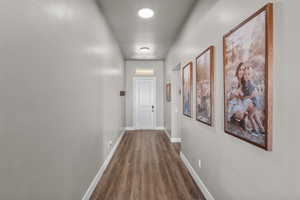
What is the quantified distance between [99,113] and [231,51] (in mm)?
2109

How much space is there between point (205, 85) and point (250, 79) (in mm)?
899

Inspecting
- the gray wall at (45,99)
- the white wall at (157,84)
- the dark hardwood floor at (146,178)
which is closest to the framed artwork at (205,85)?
the dark hardwood floor at (146,178)

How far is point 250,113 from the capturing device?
1.19 meters

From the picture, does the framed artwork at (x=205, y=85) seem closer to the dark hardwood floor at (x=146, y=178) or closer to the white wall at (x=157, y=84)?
the dark hardwood floor at (x=146, y=178)

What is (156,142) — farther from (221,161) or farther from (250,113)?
(250,113)

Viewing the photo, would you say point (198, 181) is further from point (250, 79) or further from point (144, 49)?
point (144, 49)

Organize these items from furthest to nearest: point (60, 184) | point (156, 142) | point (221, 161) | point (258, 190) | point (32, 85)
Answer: point (156, 142) < point (221, 161) < point (60, 184) < point (258, 190) < point (32, 85)

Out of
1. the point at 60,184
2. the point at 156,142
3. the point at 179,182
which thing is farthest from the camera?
the point at 156,142

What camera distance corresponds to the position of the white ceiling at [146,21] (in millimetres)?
2561

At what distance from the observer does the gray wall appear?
Answer: 0.87 metres

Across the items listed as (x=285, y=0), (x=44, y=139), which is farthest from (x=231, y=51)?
(x=44, y=139)

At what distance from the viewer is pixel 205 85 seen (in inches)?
81.9

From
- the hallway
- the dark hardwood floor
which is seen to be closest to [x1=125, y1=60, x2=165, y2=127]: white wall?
the dark hardwood floor

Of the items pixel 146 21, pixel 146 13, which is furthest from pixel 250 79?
pixel 146 21
